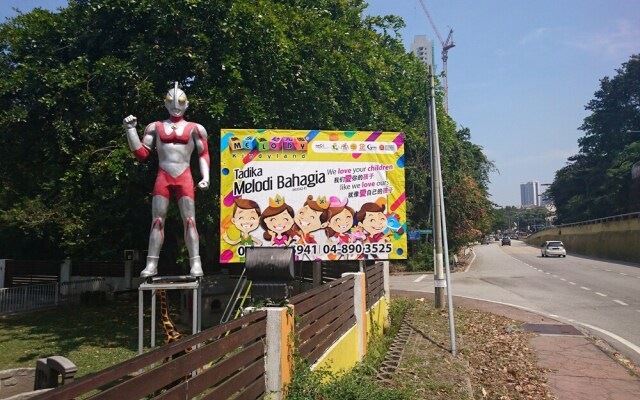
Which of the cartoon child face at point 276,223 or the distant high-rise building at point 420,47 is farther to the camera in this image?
Result: the distant high-rise building at point 420,47

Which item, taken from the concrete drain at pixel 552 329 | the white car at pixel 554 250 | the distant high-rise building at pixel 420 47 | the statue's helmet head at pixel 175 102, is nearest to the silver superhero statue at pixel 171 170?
the statue's helmet head at pixel 175 102

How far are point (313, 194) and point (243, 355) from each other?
→ 5.61m

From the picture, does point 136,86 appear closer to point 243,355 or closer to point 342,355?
point 342,355

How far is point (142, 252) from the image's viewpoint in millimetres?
21062

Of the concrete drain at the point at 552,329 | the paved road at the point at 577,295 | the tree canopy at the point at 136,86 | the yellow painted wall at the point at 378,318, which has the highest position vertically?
the tree canopy at the point at 136,86

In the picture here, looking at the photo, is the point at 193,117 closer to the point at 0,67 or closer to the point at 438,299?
the point at 0,67

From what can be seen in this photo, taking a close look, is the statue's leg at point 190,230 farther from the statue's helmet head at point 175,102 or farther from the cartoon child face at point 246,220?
the cartoon child face at point 246,220

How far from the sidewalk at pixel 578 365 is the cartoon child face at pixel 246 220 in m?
5.54

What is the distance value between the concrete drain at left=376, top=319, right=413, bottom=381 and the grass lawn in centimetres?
502

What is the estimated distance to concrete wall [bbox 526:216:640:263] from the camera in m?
36.7

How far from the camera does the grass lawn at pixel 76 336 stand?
31.5ft

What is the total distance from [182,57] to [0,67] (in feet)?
18.2

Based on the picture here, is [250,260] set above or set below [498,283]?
above

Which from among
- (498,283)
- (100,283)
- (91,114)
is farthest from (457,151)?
(91,114)
